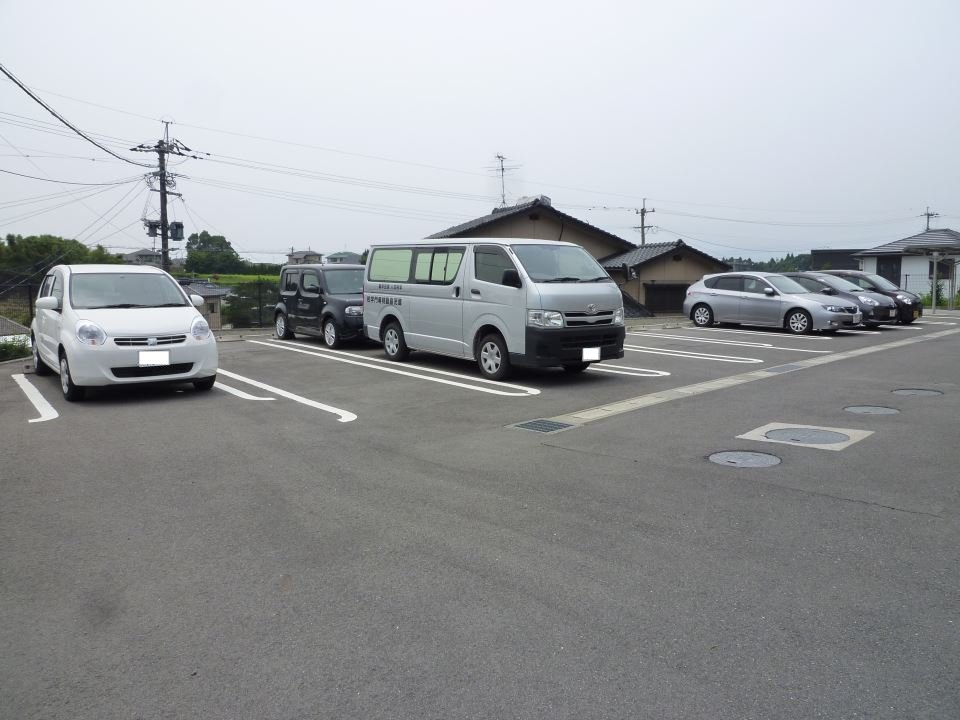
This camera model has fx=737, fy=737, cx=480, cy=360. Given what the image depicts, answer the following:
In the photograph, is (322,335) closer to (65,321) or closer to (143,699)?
(65,321)

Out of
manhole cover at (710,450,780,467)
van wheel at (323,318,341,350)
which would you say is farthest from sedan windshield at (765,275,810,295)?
manhole cover at (710,450,780,467)

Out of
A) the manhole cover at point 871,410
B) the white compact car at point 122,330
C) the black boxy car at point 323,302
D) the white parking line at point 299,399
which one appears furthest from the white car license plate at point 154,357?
the manhole cover at point 871,410

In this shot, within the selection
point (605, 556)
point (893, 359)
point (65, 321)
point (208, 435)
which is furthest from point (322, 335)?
point (605, 556)

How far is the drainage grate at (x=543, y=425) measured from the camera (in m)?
7.28

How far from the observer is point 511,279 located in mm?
9922

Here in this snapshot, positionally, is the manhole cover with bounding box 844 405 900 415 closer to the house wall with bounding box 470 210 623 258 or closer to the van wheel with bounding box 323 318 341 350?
the van wheel with bounding box 323 318 341 350

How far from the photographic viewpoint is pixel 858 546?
403cm

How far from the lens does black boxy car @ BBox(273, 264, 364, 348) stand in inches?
575

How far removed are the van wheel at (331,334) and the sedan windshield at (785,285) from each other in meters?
10.6

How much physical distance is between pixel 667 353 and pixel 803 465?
26.6ft

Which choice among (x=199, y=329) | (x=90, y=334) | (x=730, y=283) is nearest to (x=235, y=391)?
(x=199, y=329)

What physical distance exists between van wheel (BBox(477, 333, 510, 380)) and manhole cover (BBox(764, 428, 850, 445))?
13.3 ft

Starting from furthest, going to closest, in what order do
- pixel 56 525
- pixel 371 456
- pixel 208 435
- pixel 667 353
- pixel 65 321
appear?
pixel 667 353
pixel 65 321
pixel 208 435
pixel 371 456
pixel 56 525

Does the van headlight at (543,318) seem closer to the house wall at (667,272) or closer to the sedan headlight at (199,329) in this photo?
the sedan headlight at (199,329)
